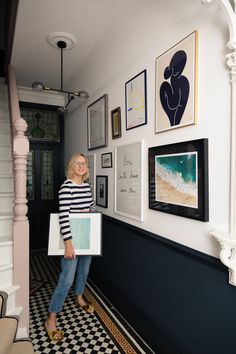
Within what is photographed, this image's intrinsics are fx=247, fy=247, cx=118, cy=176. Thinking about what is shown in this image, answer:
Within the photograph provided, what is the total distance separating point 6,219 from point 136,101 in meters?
1.61

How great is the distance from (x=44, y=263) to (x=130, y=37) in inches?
132

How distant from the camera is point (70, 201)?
2166 mm

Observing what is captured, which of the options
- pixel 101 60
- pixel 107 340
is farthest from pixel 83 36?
pixel 107 340

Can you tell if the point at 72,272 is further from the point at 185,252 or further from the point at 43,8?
the point at 43,8

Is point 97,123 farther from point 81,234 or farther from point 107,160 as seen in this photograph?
point 81,234

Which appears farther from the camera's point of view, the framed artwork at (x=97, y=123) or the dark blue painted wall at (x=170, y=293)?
the framed artwork at (x=97, y=123)

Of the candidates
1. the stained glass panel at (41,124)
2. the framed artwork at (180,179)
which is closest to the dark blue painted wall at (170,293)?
the framed artwork at (180,179)

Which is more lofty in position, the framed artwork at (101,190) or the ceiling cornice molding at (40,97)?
the ceiling cornice molding at (40,97)

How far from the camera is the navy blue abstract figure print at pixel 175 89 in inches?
62.9

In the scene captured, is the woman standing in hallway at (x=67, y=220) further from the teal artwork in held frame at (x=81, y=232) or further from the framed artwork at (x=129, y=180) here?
the framed artwork at (x=129, y=180)

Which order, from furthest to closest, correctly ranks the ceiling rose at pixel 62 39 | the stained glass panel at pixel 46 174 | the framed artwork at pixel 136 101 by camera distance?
1. the stained glass panel at pixel 46 174
2. the ceiling rose at pixel 62 39
3. the framed artwork at pixel 136 101

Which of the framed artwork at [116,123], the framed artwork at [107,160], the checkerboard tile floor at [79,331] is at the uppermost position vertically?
the framed artwork at [116,123]

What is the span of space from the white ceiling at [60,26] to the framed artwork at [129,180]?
1231 mm

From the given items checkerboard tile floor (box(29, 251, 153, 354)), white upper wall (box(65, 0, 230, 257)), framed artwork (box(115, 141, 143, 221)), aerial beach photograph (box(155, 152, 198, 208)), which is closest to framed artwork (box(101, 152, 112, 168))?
white upper wall (box(65, 0, 230, 257))
